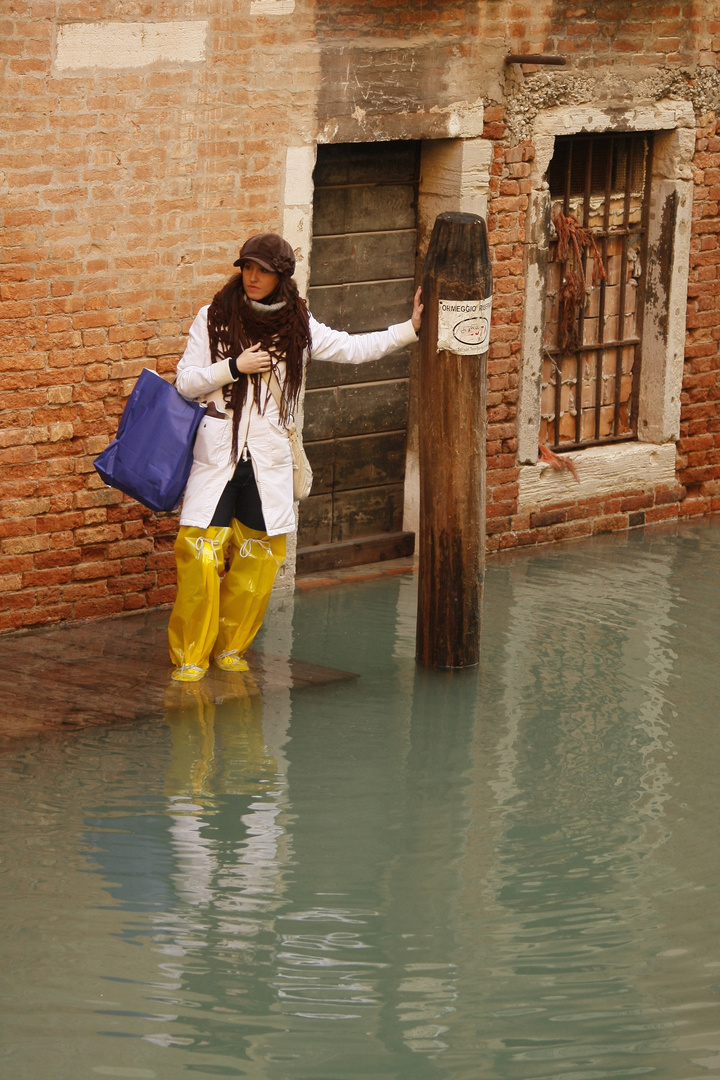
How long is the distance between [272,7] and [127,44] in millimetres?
800

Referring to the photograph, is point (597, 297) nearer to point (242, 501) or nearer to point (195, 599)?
point (242, 501)

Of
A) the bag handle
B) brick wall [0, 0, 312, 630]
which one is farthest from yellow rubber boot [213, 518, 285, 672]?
brick wall [0, 0, 312, 630]

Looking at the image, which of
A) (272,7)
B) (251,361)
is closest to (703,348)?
(272,7)

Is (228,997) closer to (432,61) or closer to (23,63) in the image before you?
(23,63)

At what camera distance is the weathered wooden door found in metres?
8.42

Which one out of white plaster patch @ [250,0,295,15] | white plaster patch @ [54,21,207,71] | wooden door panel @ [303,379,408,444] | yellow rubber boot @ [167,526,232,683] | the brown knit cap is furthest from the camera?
wooden door panel @ [303,379,408,444]

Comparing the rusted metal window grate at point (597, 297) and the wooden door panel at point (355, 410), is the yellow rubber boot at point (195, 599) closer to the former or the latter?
the wooden door panel at point (355, 410)

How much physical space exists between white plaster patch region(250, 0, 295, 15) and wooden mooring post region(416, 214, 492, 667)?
5.27 ft

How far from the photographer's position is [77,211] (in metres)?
7.16

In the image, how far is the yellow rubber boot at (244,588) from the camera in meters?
6.71

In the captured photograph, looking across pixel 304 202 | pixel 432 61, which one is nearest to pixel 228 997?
pixel 304 202

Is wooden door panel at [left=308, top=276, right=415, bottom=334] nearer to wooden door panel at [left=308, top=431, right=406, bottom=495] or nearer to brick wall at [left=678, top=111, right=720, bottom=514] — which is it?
wooden door panel at [left=308, top=431, right=406, bottom=495]

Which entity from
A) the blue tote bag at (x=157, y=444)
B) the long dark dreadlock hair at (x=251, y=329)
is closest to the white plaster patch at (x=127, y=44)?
the long dark dreadlock hair at (x=251, y=329)

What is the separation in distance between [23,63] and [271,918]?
3749 millimetres
